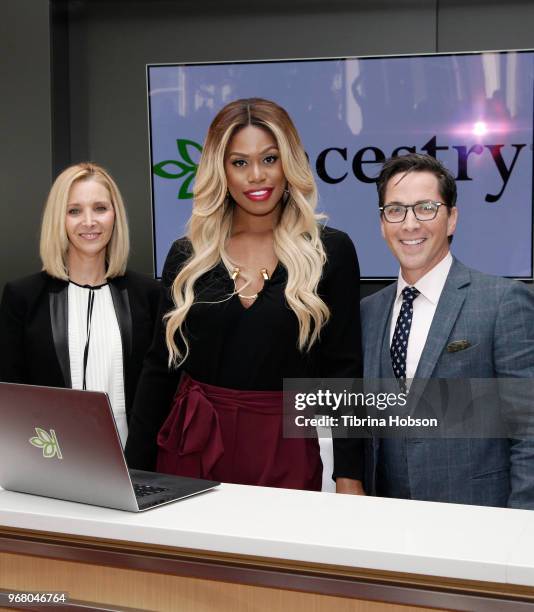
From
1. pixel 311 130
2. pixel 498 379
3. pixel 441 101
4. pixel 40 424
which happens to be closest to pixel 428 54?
pixel 441 101

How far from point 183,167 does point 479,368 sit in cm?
271

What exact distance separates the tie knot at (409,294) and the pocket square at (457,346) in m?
0.21

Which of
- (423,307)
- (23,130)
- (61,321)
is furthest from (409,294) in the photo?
(23,130)

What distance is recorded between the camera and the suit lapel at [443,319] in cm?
222

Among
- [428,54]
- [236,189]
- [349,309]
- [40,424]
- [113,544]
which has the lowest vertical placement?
[113,544]

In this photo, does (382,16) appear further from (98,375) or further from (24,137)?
(98,375)

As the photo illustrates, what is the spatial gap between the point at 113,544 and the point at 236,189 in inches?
47.3

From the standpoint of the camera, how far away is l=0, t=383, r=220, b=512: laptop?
5.42 ft

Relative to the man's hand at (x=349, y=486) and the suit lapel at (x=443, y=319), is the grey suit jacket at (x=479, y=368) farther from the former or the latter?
the man's hand at (x=349, y=486)

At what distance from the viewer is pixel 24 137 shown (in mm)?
4523

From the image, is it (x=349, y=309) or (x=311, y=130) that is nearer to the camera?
(x=349, y=309)

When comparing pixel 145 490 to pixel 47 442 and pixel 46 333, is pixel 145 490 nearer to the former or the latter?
pixel 47 442

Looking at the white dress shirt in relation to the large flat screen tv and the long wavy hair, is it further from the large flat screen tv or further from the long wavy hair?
the large flat screen tv

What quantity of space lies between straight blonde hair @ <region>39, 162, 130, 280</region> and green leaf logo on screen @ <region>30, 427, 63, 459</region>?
141 centimetres
